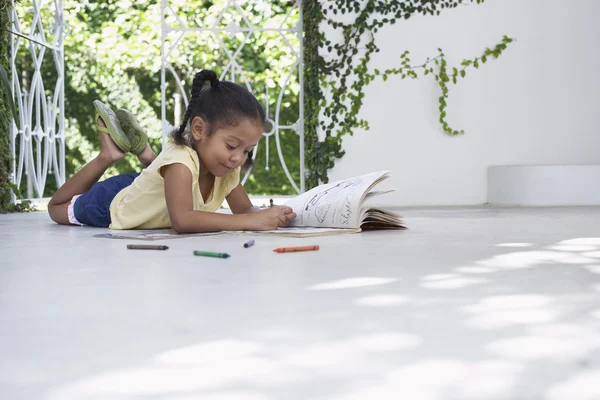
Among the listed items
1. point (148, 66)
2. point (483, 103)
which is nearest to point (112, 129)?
point (483, 103)

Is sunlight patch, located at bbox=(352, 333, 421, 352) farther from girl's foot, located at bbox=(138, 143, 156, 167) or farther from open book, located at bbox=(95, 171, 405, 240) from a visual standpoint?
girl's foot, located at bbox=(138, 143, 156, 167)

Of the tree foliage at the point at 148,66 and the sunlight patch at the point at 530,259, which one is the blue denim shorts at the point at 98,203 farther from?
the tree foliage at the point at 148,66

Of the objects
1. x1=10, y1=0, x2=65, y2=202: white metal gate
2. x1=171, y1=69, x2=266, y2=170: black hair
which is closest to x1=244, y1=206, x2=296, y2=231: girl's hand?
x1=171, y1=69, x2=266, y2=170: black hair

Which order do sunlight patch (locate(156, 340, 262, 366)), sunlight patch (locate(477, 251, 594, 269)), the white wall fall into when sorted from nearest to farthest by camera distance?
sunlight patch (locate(156, 340, 262, 366)) < sunlight patch (locate(477, 251, 594, 269)) < the white wall

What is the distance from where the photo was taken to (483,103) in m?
4.91

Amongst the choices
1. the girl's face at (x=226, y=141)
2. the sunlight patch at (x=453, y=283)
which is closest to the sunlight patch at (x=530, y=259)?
the sunlight patch at (x=453, y=283)

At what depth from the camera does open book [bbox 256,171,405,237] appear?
247 cm

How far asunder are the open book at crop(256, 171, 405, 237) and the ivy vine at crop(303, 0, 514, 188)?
2020 millimetres

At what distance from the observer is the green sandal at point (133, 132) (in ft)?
10.3

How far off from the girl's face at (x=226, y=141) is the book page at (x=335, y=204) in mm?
329

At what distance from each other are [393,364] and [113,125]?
8.03 ft

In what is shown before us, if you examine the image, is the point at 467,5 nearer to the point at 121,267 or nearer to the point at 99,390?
the point at 121,267

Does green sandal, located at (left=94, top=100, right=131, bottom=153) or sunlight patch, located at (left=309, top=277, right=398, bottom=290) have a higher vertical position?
green sandal, located at (left=94, top=100, right=131, bottom=153)

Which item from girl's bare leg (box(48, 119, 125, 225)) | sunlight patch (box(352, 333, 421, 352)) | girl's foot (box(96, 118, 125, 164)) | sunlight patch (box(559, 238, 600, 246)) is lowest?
sunlight patch (box(559, 238, 600, 246))
